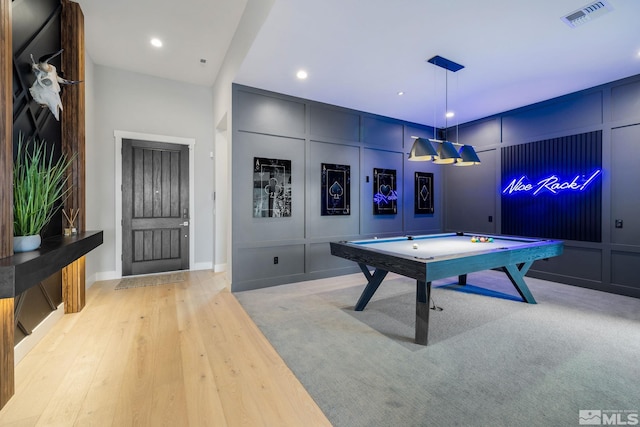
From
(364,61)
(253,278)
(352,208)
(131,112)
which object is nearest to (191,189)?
Result: (131,112)

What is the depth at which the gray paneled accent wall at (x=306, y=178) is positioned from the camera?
4105 millimetres

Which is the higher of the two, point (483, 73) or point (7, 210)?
point (483, 73)

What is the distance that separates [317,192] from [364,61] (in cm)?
212

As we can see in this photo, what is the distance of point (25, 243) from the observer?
2021 mm

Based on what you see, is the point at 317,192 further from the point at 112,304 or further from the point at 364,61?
the point at 112,304

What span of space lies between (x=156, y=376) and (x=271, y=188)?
285 centimetres

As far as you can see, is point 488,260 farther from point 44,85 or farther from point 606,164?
point 44,85

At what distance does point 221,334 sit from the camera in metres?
2.70

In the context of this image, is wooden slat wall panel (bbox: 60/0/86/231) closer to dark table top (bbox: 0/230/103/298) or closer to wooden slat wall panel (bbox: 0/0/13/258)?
dark table top (bbox: 0/230/103/298)

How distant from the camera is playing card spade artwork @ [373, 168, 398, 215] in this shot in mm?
5316

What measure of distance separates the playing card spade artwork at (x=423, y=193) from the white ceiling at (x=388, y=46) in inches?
61.2

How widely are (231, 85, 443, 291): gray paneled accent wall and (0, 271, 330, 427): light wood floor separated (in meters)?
1.26

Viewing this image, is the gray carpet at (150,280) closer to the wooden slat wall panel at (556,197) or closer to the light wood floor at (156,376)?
the light wood floor at (156,376)

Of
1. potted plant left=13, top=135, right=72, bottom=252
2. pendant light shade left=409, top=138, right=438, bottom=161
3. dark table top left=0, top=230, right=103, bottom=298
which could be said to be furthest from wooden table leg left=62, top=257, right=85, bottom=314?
pendant light shade left=409, top=138, right=438, bottom=161
